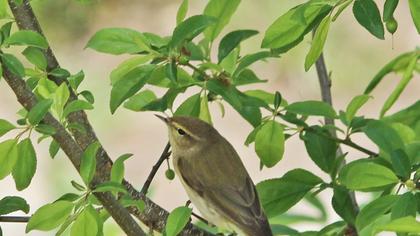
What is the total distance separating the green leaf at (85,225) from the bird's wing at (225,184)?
1204mm

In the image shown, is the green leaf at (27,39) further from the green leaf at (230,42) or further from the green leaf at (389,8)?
the green leaf at (389,8)

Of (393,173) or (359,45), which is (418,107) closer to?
(393,173)

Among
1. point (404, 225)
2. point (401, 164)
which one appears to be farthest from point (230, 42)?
point (404, 225)

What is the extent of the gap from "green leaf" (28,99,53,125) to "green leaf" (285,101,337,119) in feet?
2.40

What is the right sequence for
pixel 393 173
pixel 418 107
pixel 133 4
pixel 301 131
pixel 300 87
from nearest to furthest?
pixel 393 173
pixel 301 131
pixel 418 107
pixel 300 87
pixel 133 4

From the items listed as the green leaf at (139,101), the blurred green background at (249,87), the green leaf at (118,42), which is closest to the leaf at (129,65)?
the green leaf at (118,42)

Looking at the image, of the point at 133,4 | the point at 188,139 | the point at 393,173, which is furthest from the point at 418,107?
the point at 133,4

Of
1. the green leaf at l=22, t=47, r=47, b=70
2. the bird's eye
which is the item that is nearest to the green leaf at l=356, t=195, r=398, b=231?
the green leaf at l=22, t=47, r=47, b=70

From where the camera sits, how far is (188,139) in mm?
3719

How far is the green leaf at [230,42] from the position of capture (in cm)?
246

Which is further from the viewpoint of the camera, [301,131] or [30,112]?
[301,131]

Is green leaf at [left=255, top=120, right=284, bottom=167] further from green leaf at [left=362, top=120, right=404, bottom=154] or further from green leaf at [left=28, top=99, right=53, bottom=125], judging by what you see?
green leaf at [left=28, top=99, right=53, bottom=125]

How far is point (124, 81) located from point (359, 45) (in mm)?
6153

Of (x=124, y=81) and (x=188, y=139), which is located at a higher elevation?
(x=124, y=81)
